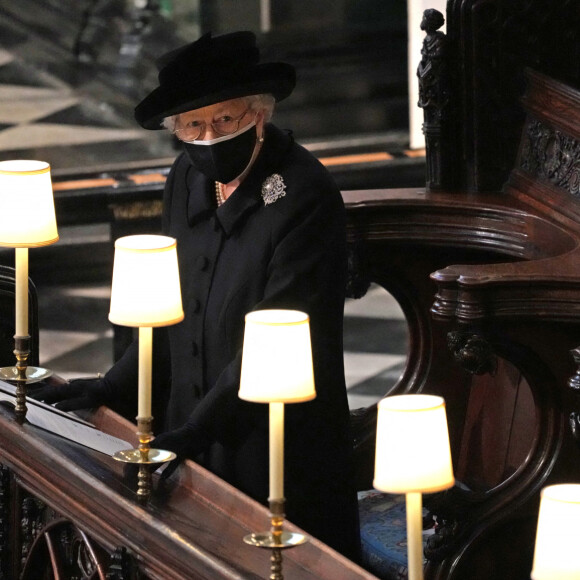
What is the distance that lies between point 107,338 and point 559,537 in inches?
240

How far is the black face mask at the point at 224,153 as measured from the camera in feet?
10.3

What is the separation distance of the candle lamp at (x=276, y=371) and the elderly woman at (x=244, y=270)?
0.70 meters

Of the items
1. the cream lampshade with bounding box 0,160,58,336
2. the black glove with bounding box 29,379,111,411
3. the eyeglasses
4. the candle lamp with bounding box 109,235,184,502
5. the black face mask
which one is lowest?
the black glove with bounding box 29,379,111,411

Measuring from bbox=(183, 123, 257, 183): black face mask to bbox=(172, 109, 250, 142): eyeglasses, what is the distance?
14 millimetres

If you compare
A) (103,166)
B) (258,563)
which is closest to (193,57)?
(258,563)

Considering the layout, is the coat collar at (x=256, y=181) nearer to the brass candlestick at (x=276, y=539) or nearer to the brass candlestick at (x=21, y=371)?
the brass candlestick at (x=21, y=371)

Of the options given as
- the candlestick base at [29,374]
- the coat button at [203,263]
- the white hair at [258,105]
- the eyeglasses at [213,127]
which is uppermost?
the white hair at [258,105]

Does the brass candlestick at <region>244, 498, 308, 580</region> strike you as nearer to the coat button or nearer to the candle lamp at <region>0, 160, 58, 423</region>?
the candle lamp at <region>0, 160, 58, 423</region>

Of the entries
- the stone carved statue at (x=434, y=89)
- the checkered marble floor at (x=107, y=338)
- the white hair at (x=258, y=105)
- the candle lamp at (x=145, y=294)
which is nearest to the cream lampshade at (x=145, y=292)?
the candle lamp at (x=145, y=294)

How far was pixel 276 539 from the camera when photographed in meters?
2.32

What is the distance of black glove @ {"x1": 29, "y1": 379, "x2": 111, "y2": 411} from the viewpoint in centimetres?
A: 331

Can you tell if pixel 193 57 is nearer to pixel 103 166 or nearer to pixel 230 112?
pixel 230 112

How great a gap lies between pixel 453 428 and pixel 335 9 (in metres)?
10.0

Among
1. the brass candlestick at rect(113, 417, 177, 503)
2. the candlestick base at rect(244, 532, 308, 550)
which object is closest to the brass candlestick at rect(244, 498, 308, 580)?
the candlestick base at rect(244, 532, 308, 550)
